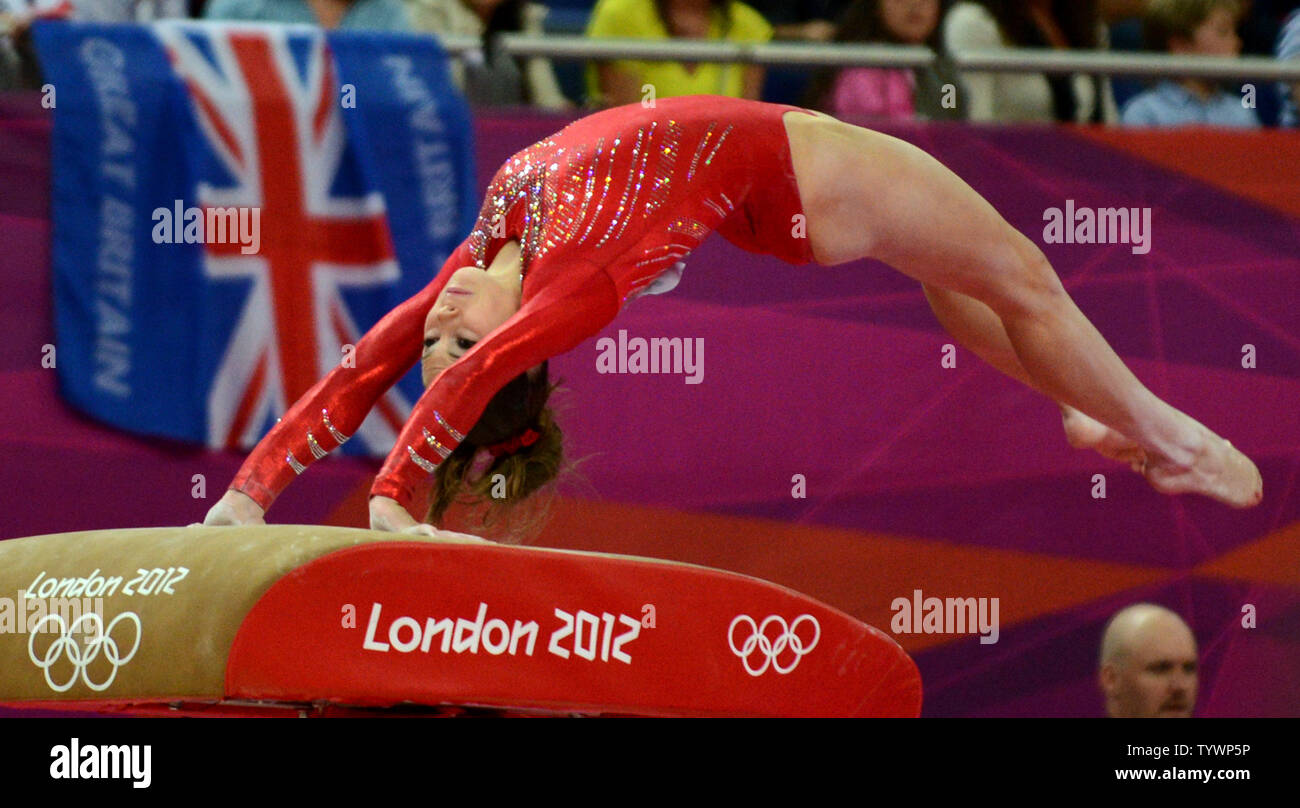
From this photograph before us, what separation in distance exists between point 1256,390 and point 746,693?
2.47 metres

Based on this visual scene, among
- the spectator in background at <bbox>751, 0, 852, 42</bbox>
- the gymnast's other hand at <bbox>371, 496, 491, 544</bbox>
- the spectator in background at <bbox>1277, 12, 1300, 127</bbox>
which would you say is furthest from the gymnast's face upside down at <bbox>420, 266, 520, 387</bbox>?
the spectator in background at <bbox>1277, 12, 1300, 127</bbox>

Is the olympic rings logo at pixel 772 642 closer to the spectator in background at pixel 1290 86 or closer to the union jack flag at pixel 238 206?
the union jack flag at pixel 238 206

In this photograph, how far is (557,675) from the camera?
2.68m

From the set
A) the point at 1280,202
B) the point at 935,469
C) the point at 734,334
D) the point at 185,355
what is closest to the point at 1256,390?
the point at 1280,202

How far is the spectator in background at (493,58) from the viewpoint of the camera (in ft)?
14.2

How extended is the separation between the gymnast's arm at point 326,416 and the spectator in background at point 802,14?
198cm

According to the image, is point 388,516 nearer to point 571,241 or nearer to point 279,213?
point 571,241

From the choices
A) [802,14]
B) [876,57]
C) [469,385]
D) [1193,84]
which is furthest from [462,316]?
[1193,84]

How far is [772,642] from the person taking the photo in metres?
2.85

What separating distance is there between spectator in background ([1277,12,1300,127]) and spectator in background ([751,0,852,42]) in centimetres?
118

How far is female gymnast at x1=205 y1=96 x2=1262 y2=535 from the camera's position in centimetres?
302

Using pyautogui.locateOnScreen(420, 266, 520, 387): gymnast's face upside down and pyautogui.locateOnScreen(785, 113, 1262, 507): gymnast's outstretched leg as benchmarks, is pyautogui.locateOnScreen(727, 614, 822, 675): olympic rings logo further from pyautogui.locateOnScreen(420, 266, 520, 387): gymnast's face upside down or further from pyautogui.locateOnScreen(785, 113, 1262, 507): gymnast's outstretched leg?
pyautogui.locateOnScreen(785, 113, 1262, 507): gymnast's outstretched leg

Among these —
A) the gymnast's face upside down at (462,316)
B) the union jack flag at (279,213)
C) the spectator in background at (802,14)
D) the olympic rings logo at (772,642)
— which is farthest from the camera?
the spectator in background at (802,14)

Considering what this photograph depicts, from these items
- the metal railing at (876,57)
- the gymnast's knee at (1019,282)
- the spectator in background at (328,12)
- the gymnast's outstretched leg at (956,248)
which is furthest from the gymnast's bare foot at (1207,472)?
the spectator in background at (328,12)
